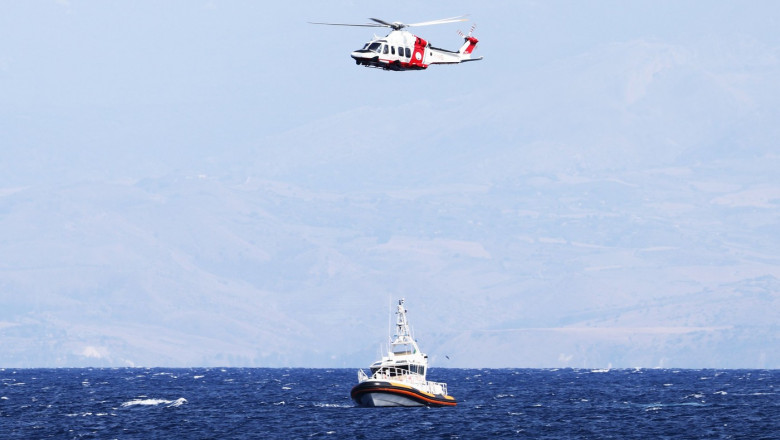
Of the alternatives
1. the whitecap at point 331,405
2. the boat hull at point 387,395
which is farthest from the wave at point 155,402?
the boat hull at point 387,395

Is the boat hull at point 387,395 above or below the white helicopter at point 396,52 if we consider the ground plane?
below

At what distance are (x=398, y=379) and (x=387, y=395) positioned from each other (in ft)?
6.47

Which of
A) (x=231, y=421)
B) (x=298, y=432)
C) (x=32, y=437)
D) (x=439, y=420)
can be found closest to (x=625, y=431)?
(x=439, y=420)

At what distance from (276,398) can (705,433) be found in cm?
7211

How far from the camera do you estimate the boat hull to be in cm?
15112

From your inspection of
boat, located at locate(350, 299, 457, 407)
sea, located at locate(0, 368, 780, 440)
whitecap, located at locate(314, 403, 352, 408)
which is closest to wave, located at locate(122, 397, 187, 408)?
sea, located at locate(0, 368, 780, 440)

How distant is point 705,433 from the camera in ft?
440

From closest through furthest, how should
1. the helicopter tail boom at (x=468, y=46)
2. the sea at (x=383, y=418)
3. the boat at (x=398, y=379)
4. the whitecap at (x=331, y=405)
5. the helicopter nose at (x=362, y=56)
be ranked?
1. the helicopter nose at (x=362, y=56)
2. the sea at (x=383, y=418)
3. the helicopter tail boom at (x=468, y=46)
4. the boat at (x=398, y=379)
5. the whitecap at (x=331, y=405)

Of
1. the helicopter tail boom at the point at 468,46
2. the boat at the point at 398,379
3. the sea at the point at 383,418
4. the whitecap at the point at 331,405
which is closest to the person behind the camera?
the sea at the point at 383,418

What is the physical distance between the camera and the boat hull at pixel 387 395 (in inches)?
5950

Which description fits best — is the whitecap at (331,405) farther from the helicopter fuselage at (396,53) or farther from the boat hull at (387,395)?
the helicopter fuselage at (396,53)

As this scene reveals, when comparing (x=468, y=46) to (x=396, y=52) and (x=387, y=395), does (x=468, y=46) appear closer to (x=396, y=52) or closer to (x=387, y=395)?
(x=396, y=52)

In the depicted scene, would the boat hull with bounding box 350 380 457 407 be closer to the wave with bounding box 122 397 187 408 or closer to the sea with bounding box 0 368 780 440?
the sea with bounding box 0 368 780 440

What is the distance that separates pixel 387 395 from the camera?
152250 mm
